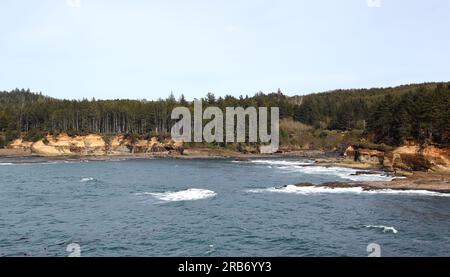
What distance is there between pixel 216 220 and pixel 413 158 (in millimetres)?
62949

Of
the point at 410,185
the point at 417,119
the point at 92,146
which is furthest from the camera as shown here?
the point at 92,146

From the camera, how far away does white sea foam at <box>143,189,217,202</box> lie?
2473 inches

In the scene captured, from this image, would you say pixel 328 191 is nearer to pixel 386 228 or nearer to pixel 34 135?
pixel 386 228

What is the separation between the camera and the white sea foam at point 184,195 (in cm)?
6281

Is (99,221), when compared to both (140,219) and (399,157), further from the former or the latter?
(399,157)

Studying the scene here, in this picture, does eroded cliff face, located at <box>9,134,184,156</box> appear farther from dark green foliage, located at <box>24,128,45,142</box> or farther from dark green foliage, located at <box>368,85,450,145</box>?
dark green foliage, located at <box>368,85,450,145</box>

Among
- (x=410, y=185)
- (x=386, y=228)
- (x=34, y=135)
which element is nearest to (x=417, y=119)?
(x=410, y=185)

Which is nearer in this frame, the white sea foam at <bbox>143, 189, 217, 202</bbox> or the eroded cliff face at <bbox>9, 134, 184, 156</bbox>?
the white sea foam at <bbox>143, 189, 217, 202</bbox>

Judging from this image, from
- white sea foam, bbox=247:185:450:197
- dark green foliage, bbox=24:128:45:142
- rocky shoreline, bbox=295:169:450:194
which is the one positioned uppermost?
dark green foliage, bbox=24:128:45:142

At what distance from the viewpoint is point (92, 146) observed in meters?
165

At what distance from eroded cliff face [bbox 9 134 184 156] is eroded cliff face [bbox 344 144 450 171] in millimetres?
79276
